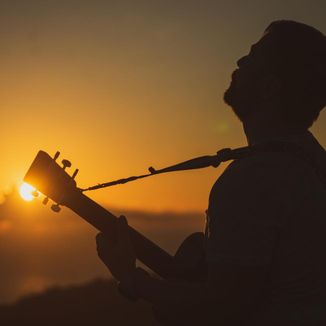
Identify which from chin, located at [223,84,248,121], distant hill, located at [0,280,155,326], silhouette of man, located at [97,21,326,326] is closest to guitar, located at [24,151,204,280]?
silhouette of man, located at [97,21,326,326]

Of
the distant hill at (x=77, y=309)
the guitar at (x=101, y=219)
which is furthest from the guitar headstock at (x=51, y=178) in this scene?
the distant hill at (x=77, y=309)

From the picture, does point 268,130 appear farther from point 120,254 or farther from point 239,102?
point 120,254

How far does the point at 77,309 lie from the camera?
16.2m

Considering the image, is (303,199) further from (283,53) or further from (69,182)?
(69,182)

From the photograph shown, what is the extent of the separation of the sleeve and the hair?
1.95 ft

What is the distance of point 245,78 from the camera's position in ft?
11.6

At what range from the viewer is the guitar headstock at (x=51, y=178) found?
4805mm

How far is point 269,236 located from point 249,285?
25cm

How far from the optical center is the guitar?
422 centimetres

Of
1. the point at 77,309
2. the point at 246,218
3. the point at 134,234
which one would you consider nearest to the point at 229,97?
the point at 246,218

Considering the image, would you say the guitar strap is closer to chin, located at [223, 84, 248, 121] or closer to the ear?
chin, located at [223, 84, 248, 121]

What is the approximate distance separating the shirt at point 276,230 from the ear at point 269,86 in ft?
1.60

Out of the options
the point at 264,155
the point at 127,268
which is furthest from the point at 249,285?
the point at 127,268

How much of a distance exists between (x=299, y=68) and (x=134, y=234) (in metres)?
2.00
